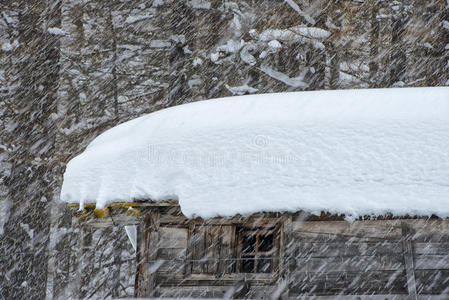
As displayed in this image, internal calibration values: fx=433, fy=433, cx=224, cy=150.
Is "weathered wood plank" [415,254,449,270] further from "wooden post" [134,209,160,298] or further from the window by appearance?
"wooden post" [134,209,160,298]

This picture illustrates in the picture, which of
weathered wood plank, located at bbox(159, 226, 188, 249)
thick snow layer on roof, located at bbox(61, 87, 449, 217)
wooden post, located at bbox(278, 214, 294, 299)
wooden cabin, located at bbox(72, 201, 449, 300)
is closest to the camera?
thick snow layer on roof, located at bbox(61, 87, 449, 217)

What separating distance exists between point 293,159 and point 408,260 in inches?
80.3

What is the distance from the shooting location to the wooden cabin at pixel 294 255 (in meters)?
5.25

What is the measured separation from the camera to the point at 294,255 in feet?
18.0

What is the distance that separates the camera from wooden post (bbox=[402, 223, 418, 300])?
5.16 m

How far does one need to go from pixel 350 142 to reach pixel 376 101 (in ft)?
2.61

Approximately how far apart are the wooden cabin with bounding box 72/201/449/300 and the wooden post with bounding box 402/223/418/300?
0.04 feet

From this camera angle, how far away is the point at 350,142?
4.66 m

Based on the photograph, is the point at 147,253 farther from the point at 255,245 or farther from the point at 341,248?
the point at 341,248

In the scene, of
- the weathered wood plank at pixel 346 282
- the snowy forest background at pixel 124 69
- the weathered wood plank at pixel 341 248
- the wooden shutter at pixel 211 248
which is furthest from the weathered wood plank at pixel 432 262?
the snowy forest background at pixel 124 69

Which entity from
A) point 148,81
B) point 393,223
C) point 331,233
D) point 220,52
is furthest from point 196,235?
point 148,81

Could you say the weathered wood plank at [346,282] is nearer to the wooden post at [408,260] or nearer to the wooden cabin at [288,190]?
the wooden cabin at [288,190]

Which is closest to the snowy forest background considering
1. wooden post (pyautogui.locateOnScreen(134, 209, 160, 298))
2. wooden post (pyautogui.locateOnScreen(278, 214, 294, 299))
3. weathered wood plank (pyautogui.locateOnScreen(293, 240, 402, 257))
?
wooden post (pyautogui.locateOnScreen(134, 209, 160, 298))

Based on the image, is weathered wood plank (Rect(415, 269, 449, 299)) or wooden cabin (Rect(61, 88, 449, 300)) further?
weathered wood plank (Rect(415, 269, 449, 299))
